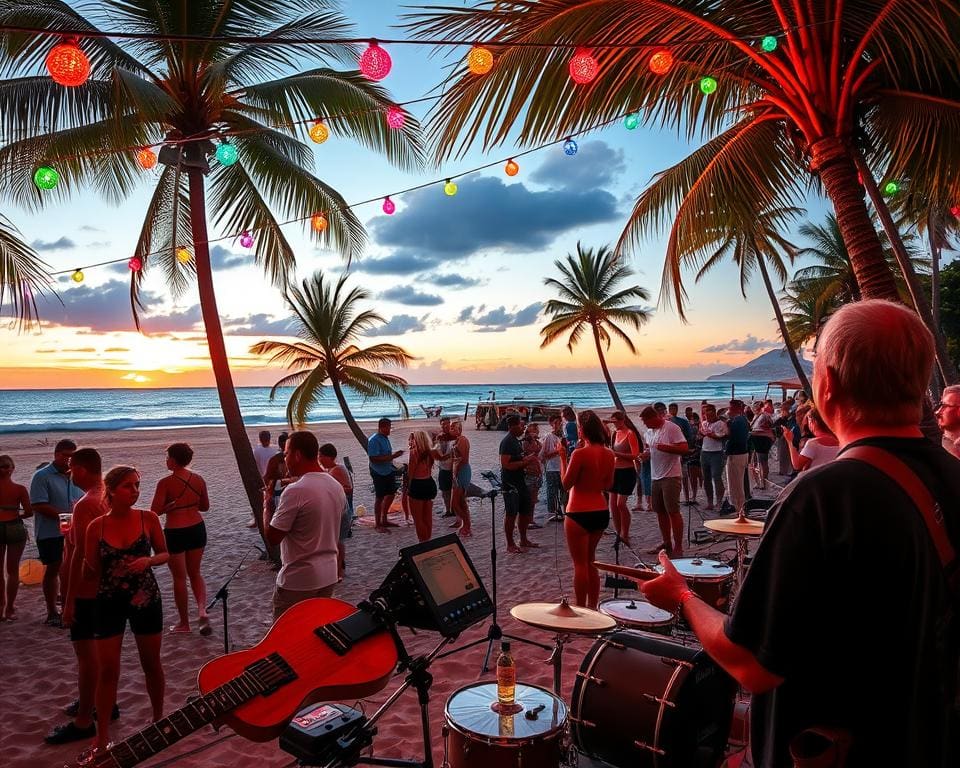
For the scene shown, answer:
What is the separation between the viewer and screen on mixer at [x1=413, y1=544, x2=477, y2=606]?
2512 millimetres

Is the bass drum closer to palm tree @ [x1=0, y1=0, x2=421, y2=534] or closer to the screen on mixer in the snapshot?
the screen on mixer

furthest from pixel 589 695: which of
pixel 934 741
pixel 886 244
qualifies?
pixel 886 244

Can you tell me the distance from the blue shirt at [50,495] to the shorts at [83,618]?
312 cm

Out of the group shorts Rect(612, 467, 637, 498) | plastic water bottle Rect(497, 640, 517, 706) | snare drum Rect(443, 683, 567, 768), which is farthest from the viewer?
shorts Rect(612, 467, 637, 498)

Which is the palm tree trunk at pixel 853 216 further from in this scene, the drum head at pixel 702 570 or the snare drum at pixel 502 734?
the snare drum at pixel 502 734

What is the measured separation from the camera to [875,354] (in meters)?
1.45

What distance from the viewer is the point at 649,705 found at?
3119 millimetres

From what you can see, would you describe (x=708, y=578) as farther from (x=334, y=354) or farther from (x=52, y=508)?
(x=334, y=354)

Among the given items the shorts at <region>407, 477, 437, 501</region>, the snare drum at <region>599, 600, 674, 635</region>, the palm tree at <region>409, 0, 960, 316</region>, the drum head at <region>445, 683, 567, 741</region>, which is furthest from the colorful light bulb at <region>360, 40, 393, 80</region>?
the shorts at <region>407, 477, 437, 501</region>

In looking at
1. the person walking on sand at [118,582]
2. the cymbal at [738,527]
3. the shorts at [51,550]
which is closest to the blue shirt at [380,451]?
the shorts at [51,550]

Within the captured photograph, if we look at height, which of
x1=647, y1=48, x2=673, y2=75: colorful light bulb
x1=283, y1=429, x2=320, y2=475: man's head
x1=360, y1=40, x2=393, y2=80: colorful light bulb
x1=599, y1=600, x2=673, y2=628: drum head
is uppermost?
x1=647, y1=48, x2=673, y2=75: colorful light bulb

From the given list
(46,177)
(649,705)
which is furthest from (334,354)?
(649,705)

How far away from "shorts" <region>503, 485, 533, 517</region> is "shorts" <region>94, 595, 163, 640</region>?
5923mm

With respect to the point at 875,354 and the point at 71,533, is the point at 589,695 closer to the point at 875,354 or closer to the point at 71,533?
the point at 875,354
